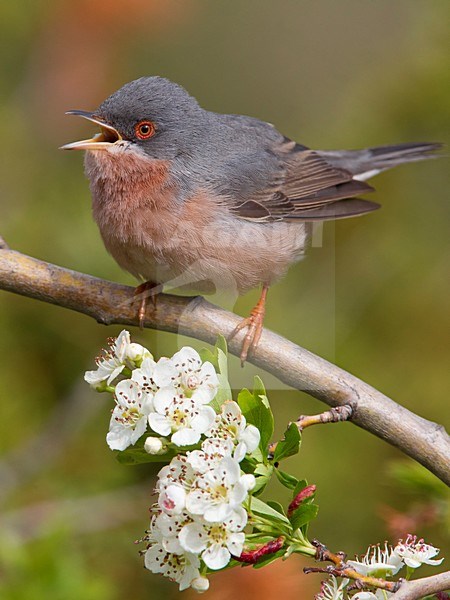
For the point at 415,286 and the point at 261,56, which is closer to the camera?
the point at 415,286

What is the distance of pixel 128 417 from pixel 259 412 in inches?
13.4

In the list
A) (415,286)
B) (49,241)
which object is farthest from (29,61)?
(415,286)

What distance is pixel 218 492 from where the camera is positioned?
6.16 feet

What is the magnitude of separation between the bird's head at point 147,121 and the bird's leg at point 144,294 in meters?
0.69

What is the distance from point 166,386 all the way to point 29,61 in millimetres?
4257

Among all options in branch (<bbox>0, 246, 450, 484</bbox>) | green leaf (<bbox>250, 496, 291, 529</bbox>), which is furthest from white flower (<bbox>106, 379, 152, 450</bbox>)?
branch (<bbox>0, 246, 450, 484</bbox>)

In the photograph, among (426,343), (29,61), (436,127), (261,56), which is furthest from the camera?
(261,56)

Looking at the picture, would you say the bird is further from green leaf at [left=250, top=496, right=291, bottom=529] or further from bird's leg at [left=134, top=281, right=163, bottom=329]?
green leaf at [left=250, top=496, right=291, bottom=529]

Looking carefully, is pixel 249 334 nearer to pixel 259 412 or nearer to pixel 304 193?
pixel 259 412

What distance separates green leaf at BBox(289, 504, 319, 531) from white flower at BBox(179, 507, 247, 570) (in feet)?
0.59

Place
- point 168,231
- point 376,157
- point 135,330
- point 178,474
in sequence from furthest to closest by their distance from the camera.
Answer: point 376,157 < point 135,330 < point 168,231 < point 178,474

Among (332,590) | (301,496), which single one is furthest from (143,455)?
(332,590)

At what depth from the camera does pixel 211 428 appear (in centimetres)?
200

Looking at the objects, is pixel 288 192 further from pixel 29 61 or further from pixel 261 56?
pixel 261 56
